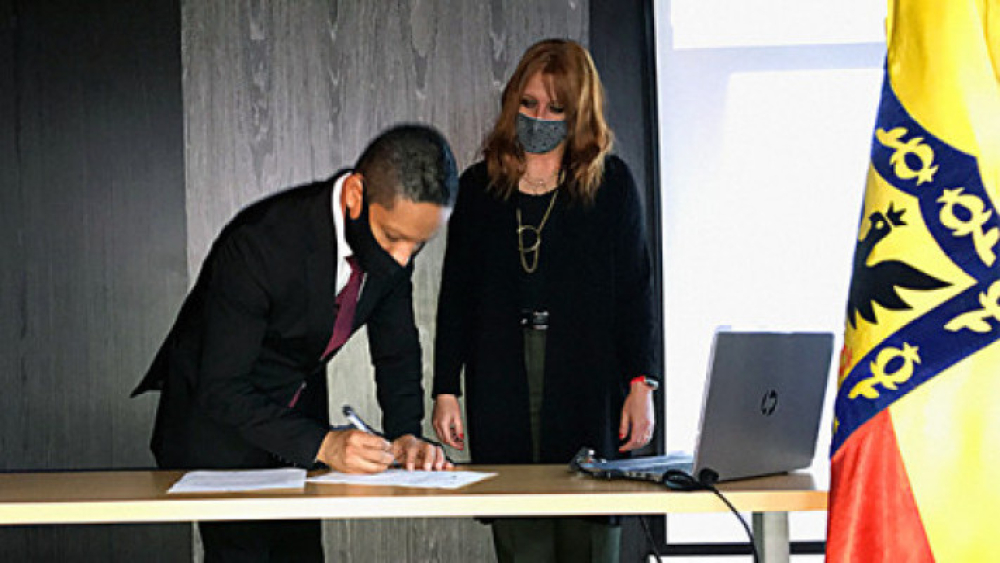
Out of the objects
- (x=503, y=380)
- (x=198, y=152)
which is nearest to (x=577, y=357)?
(x=503, y=380)

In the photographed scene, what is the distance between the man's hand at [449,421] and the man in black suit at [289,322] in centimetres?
42

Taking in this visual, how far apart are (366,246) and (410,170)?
0.18m

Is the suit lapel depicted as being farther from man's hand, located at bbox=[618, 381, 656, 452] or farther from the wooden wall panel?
the wooden wall panel

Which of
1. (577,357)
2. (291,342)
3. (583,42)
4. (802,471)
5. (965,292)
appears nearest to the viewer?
(965,292)

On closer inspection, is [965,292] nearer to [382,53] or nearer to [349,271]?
[349,271]

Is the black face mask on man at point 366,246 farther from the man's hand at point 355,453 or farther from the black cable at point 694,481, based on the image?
the black cable at point 694,481

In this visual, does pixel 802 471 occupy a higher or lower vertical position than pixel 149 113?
lower

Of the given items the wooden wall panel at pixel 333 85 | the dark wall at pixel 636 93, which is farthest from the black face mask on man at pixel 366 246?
the dark wall at pixel 636 93

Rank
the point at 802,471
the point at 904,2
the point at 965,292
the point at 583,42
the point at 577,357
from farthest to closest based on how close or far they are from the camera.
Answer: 1. the point at 583,42
2. the point at 577,357
3. the point at 802,471
4. the point at 904,2
5. the point at 965,292

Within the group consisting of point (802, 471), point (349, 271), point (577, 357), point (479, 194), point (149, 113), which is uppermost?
point (149, 113)

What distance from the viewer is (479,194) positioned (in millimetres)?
2939

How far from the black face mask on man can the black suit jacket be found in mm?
44

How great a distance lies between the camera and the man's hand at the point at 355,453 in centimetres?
214

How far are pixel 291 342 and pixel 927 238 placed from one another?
1.28 metres
